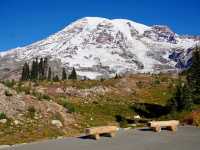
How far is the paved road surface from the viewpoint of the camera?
27031 millimetres

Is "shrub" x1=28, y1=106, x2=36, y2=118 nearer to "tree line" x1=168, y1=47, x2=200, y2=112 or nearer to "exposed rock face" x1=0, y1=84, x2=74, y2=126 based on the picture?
"exposed rock face" x1=0, y1=84, x2=74, y2=126

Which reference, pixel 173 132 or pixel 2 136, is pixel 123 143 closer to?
pixel 173 132

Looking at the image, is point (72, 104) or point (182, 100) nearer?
point (182, 100)

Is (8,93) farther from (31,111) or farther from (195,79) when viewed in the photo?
(195,79)

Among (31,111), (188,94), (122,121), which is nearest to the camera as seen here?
(31,111)

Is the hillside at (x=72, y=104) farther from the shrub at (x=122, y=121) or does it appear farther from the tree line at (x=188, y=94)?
the tree line at (x=188, y=94)

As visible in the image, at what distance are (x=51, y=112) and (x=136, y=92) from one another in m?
43.2

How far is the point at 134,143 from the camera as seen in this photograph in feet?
93.9

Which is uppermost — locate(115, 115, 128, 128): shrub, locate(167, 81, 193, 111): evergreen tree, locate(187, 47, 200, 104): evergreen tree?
locate(187, 47, 200, 104): evergreen tree

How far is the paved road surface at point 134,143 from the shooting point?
88.7ft

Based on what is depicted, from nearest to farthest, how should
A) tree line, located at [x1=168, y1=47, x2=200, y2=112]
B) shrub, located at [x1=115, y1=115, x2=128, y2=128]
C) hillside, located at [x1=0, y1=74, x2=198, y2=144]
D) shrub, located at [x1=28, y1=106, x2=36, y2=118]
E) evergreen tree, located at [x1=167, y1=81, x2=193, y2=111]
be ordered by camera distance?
hillside, located at [x1=0, y1=74, x2=198, y2=144] < shrub, located at [x1=28, y1=106, x2=36, y2=118] < shrub, located at [x1=115, y1=115, x2=128, y2=128] < evergreen tree, located at [x1=167, y1=81, x2=193, y2=111] < tree line, located at [x1=168, y1=47, x2=200, y2=112]

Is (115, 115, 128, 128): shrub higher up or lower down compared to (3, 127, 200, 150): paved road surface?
higher up

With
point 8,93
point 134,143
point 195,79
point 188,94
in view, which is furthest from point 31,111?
point 195,79

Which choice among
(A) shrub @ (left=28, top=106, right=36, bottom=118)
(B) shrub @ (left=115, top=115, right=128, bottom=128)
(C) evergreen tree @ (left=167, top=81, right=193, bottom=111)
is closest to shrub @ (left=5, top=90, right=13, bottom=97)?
(A) shrub @ (left=28, top=106, right=36, bottom=118)
